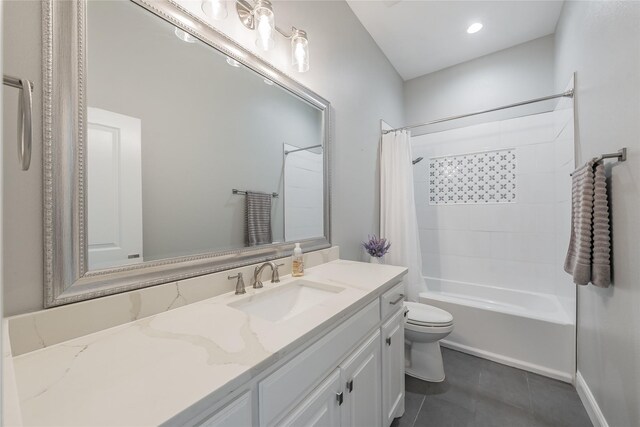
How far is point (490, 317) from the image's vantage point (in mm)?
2078

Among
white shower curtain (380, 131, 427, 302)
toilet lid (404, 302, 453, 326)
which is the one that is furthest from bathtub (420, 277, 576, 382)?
toilet lid (404, 302, 453, 326)

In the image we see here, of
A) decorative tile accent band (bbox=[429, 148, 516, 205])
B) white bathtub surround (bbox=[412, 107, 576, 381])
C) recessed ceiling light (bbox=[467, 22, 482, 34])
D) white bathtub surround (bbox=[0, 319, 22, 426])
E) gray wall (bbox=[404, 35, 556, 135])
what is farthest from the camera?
decorative tile accent band (bbox=[429, 148, 516, 205])

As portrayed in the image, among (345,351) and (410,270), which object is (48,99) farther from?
(410,270)

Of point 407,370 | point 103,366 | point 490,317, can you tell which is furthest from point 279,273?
point 490,317

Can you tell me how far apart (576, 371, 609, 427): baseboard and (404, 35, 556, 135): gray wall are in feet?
7.31

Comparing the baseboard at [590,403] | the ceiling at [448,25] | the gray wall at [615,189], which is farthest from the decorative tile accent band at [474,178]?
the baseboard at [590,403]

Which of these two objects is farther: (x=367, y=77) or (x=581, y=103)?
(x=367, y=77)

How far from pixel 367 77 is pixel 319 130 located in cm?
98

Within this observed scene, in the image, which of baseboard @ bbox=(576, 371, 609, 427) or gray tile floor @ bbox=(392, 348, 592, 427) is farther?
gray tile floor @ bbox=(392, 348, 592, 427)

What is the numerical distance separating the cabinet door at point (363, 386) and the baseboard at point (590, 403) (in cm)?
121

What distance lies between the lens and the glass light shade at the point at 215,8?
3.34 ft

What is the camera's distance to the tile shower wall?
2.33 metres

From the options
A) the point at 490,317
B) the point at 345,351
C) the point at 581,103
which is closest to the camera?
the point at 345,351

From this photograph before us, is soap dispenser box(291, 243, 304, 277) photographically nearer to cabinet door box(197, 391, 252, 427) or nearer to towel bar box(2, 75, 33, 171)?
cabinet door box(197, 391, 252, 427)
